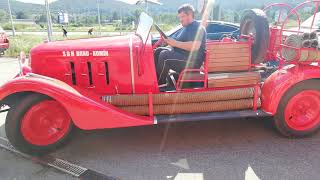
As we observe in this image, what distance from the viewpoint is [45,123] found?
3.67 m


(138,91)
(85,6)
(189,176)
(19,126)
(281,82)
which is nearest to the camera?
(189,176)

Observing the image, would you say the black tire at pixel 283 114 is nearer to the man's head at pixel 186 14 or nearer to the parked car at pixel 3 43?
the man's head at pixel 186 14

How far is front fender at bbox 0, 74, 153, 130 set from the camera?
3.42m

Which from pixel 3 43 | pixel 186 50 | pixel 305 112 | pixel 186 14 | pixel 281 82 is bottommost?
pixel 305 112

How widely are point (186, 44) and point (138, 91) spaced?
877mm

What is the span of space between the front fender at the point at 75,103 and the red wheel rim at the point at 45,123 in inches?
10.4

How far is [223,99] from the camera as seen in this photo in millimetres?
3912

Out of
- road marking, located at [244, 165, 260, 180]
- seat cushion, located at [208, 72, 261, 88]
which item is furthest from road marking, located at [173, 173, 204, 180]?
seat cushion, located at [208, 72, 261, 88]

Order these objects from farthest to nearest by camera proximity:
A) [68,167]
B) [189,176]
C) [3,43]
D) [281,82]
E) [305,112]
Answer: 1. [3,43]
2. [305,112]
3. [281,82]
4. [68,167]
5. [189,176]

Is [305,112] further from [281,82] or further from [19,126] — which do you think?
[19,126]

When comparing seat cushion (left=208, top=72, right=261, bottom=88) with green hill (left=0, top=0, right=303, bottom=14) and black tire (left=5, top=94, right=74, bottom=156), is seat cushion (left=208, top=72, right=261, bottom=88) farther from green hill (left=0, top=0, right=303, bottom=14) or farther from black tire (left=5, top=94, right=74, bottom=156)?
green hill (left=0, top=0, right=303, bottom=14)

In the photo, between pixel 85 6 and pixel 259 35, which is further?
pixel 85 6

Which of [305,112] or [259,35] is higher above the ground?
[259,35]

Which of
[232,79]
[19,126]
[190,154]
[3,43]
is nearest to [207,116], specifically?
[190,154]
